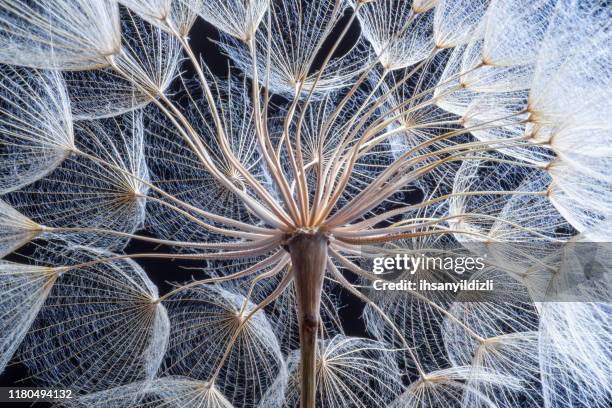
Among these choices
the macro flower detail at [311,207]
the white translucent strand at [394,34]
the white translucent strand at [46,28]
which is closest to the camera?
the macro flower detail at [311,207]

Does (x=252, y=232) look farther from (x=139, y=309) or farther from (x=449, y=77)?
(x=449, y=77)

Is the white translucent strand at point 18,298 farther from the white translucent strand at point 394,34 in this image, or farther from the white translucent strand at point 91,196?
the white translucent strand at point 394,34

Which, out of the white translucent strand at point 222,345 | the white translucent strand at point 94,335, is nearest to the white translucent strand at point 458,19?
the white translucent strand at point 222,345

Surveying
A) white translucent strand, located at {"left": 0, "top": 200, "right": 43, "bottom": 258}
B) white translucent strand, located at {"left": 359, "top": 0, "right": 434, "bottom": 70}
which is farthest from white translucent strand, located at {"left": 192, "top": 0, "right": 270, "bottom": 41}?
white translucent strand, located at {"left": 0, "top": 200, "right": 43, "bottom": 258}

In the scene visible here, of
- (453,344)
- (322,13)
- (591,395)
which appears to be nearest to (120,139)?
(322,13)

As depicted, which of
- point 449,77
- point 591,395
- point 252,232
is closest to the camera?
point 591,395

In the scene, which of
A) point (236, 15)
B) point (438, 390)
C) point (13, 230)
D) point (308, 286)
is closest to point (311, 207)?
point (308, 286)
